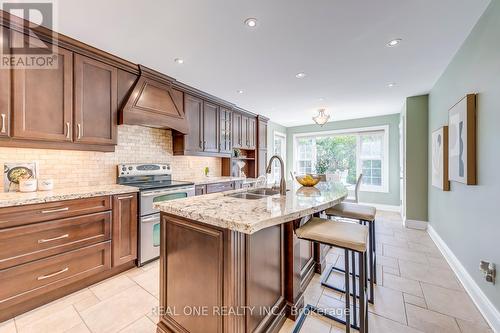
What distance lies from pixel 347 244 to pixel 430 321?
115cm

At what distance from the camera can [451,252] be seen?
8.63 feet

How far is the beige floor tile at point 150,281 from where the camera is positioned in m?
2.13

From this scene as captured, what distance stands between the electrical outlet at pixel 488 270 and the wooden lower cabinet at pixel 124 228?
3402mm

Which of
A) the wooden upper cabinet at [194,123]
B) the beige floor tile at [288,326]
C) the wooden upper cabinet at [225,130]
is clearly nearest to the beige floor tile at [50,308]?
the beige floor tile at [288,326]

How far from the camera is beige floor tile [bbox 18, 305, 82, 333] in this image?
1.62 m

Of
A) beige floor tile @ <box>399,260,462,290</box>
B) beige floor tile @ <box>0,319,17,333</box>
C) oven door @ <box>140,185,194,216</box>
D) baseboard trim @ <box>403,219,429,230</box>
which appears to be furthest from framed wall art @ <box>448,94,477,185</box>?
beige floor tile @ <box>0,319,17,333</box>

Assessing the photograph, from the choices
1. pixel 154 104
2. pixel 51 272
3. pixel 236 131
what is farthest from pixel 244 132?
pixel 51 272

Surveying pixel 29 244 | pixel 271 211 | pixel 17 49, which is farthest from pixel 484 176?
pixel 17 49

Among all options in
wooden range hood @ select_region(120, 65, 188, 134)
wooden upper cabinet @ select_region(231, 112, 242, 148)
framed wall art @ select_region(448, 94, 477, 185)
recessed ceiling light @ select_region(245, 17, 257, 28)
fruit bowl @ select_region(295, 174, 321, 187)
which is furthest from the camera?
wooden upper cabinet @ select_region(231, 112, 242, 148)

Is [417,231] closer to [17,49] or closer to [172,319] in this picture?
[172,319]

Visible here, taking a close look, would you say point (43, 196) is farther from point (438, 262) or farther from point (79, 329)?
point (438, 262)

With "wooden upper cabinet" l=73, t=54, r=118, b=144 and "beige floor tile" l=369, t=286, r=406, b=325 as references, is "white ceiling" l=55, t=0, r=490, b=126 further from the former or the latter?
"beige floor tile" l=369, t=286, r=406, b=325

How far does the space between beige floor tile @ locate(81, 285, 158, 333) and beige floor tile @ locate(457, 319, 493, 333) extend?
2.54 m

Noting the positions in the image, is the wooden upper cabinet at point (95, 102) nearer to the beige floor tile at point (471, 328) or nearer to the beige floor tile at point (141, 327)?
the beige floor tile at point (141, 327)
